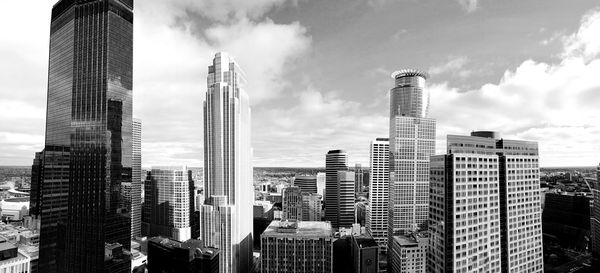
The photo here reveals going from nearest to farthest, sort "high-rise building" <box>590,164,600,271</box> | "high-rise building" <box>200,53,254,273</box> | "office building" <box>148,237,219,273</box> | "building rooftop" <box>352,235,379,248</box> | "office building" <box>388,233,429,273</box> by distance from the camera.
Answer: "office building" <box>148,237,219,273</box>, "office building" <box>388,233,429,273</box>, "building rooftop" <box>352,235,379,248</box>, "high-rise building" <box>590,164,600,271</box>, "high-rise building" <box>200,53,254,273</box>

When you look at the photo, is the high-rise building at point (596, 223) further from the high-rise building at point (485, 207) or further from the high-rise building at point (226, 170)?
the high-rise building at point (226, 170)

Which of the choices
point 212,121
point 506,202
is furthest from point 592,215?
Result: point 212,121

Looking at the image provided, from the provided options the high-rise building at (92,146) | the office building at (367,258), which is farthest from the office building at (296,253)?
the high-rise building at (92,146)

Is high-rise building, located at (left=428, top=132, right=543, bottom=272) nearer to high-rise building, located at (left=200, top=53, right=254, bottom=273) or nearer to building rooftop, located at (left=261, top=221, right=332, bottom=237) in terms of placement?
building rooftop, located at (left=261, top=221, right=332, bottom=237)

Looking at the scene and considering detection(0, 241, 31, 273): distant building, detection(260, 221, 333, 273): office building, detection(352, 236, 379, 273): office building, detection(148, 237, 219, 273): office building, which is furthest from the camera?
detection(352, 236, 379, 273): office building

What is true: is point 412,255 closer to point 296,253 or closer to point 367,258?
point 367,258

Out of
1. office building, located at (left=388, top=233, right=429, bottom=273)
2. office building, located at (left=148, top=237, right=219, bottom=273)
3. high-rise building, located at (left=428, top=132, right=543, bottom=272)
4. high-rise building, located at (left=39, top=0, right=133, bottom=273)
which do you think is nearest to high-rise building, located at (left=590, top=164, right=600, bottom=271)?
office building, located at (left=388, top=233, right=429, bottom=273)
